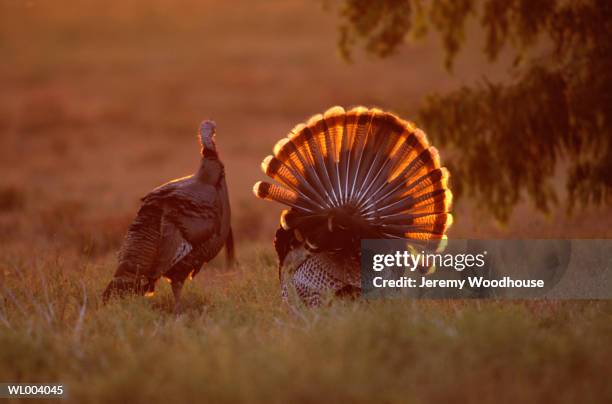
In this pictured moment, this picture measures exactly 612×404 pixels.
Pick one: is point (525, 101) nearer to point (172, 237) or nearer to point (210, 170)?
point (210, 170)

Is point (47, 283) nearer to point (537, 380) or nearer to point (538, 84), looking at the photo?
point (537, 380)

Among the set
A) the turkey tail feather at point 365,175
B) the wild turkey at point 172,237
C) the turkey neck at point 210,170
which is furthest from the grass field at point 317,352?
the turkey neck at point 210,170

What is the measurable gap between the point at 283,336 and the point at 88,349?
1.14 m

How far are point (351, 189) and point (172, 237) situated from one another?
1349 millimetres

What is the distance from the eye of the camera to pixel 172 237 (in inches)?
206

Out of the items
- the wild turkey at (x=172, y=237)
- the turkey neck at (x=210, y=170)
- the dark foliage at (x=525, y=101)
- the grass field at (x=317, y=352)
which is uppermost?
the dark foliage at (x=525, y=101)

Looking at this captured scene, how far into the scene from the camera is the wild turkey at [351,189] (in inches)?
209

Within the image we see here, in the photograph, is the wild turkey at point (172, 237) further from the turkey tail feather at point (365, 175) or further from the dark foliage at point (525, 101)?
the dark foliage at point (525, 101)

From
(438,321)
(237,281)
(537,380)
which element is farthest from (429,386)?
(237,281)

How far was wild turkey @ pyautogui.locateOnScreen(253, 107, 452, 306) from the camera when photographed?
530 cm

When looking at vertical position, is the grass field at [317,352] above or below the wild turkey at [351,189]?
below

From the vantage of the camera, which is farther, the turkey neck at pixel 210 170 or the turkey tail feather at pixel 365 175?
the turkey neck at pixel 210 170

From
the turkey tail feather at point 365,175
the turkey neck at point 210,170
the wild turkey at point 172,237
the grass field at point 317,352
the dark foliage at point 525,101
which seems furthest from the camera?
the dark foliage at point 525,101

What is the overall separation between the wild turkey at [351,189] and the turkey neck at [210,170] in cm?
53
